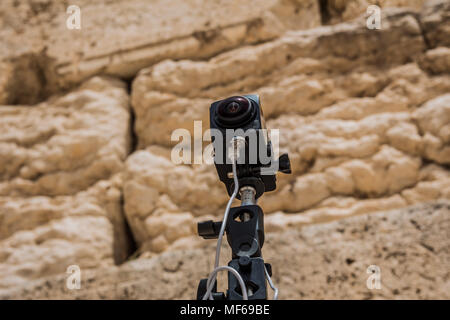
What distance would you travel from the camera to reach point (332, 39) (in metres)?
2.89

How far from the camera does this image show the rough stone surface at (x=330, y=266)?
1.79 meters

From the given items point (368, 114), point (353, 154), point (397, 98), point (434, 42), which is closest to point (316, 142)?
point (353, 154)

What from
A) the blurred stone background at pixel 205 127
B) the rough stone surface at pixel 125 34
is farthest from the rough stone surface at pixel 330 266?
the rough stone surface at pixel 125 34

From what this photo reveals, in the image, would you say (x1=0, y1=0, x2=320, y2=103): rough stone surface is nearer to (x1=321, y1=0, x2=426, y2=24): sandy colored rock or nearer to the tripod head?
(x1=321, y1=0, x2=426, y2=24): sandy colored rock

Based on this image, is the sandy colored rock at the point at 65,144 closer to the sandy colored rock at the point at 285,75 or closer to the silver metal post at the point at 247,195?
the sandy colored rock at the point at 285,75

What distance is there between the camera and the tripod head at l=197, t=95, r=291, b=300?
873 millimetres

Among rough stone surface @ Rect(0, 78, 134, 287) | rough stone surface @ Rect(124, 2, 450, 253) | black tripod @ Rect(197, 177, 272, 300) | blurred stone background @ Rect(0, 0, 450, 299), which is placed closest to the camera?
black tripod @ Rect(197, 177, 272, 300)

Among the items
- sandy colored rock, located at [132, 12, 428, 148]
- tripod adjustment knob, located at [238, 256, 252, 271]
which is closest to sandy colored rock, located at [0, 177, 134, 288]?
sandy colored rock, located at [132, 12, 428, 148]

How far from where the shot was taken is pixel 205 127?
2.80 m

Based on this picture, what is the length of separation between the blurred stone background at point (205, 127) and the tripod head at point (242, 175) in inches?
42.5

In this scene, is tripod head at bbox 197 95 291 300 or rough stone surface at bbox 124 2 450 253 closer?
tripod head at bbox 197 95 291 300

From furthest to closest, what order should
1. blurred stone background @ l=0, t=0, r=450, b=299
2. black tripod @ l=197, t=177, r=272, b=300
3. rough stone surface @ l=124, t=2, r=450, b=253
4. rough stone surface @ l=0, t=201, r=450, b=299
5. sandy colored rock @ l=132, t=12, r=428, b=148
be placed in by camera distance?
sandy colored rock @ l=132, t=12, r=428, b=148
rough stone surface @ l=124, t=2, r=450, b=253
blurred stone background @ l=0, t=0, r=450, b=299
rough stone surface @ l=0, t=201, r=450, b=299
black tripod @ l=197, t=177, r=272, b=300

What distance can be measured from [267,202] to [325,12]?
78.0 inches

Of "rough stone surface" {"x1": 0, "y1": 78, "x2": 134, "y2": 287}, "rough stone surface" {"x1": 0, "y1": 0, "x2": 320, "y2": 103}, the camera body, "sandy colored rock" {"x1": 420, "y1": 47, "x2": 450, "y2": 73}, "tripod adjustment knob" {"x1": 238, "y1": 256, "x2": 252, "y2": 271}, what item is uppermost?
"rough stone surface" {"x1": 0, "y1": 0, "x2": 320, "y2": 103}
